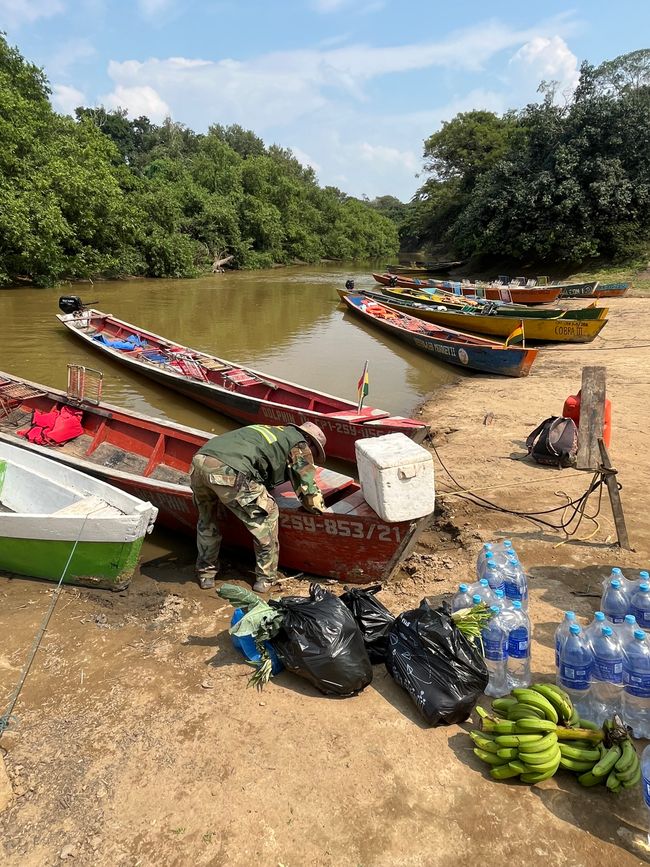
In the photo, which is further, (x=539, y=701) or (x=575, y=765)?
(x=539, y=701)

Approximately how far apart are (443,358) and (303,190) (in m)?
42.9

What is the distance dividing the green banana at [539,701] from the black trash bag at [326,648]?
3.02 feet

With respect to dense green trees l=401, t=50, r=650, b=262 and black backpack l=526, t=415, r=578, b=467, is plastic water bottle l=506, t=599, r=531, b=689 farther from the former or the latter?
dense green trees l=401, t=50, r=650, b=262

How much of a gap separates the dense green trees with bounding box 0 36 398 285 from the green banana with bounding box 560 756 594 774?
23663mm

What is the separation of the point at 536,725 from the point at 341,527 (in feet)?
7.23

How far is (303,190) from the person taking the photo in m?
50.7

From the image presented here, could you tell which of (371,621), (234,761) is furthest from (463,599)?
(234,761)

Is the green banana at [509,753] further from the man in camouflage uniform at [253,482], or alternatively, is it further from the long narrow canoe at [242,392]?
the long narrow canoe at [242,392]

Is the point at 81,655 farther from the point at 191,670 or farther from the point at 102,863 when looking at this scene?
the point at 102,863

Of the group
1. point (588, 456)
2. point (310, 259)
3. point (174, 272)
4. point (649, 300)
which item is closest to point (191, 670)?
point (588, 456)

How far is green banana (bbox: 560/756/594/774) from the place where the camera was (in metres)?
2.70

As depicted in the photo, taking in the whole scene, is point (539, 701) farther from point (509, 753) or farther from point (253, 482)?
point (253, 482)

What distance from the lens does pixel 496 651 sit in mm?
3266

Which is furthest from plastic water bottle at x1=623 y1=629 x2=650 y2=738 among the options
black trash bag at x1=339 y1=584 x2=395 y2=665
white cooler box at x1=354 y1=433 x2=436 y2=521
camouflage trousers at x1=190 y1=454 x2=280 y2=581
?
camouflage trousers at x1=190 y1=454 x2=280 y2=581
